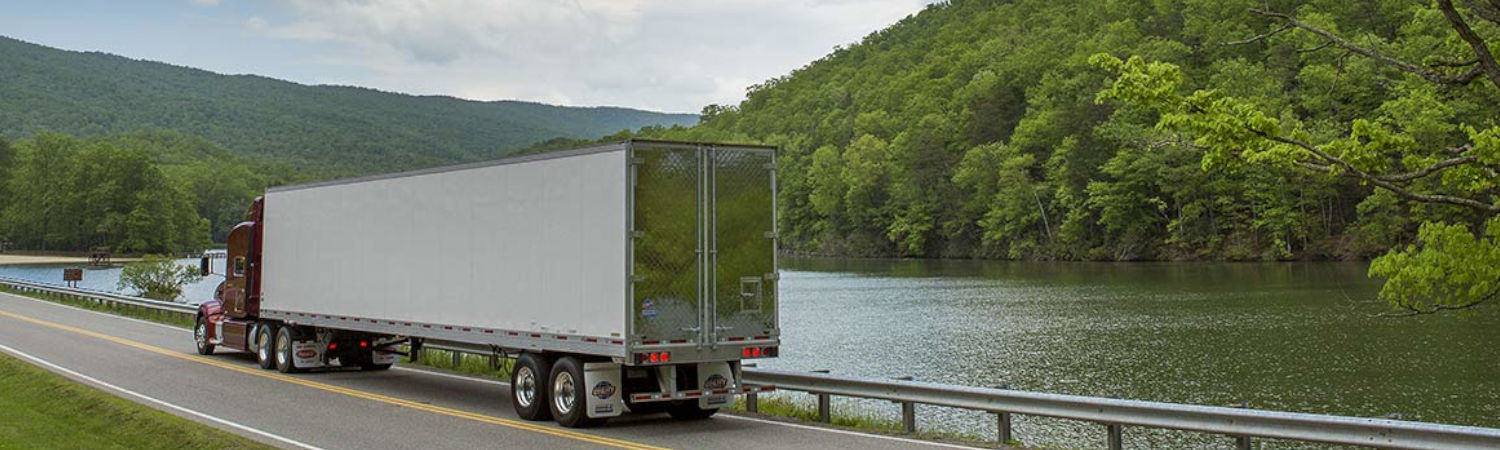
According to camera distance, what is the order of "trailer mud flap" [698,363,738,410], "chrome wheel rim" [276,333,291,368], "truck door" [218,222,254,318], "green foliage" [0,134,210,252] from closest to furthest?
"trailer mud flap" [698,363,738,410], "chrome wheel rim" [276,333,291,368], "truck door" [218,222,254,318], "green foliage" [0,134,210,252]

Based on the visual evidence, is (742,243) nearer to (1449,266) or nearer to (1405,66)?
(1405,66)

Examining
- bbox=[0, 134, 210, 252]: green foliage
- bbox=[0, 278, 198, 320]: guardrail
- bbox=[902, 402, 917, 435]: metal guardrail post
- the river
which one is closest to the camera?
bbox=[902, 402, 917, 435]: metal guardrail post

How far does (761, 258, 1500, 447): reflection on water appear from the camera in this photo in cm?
1967

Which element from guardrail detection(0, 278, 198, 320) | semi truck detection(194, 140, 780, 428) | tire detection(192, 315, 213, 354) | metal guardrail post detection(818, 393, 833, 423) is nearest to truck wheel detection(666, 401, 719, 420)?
semi truck detection(194, 140, 780, 428)

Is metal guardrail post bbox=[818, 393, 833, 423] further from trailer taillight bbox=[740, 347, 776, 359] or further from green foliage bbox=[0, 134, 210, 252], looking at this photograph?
green foliage bbox=[0, 134, 210, 252]

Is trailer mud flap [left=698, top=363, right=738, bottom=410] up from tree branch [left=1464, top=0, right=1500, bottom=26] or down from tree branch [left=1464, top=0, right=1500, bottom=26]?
down

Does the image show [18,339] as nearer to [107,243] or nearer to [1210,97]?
[1210,97]

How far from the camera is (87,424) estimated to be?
46.0 ft

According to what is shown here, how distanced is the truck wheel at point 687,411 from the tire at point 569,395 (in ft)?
3.08

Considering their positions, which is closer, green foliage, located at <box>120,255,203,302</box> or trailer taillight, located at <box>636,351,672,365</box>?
trailer taillight, located at <box>636,351,672,365</box>

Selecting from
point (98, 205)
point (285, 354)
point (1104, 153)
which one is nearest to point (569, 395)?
point (285, 354)

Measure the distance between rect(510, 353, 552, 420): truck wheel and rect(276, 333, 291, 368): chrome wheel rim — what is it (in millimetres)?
7682

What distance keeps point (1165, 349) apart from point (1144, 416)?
718 inches

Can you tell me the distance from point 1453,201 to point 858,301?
123 feet
